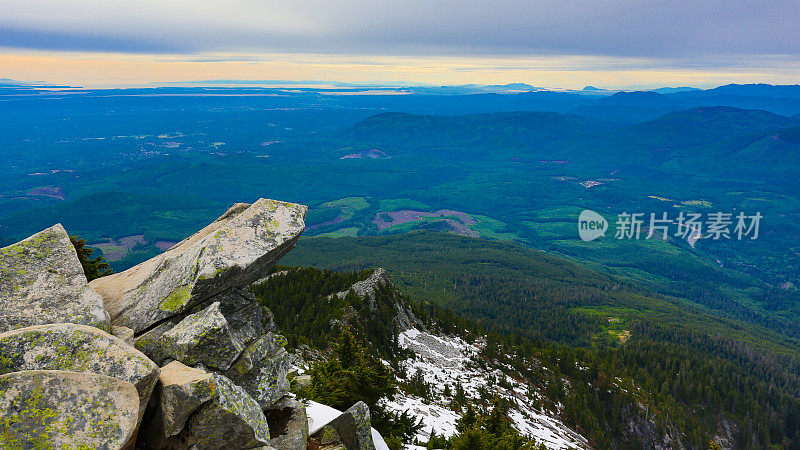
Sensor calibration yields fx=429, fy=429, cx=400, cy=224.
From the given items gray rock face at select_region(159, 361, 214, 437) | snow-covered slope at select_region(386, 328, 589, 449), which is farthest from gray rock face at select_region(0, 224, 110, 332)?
snow-covered slope at select_region(386, 328, 589, 449)

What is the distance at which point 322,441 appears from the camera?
17.0 metres

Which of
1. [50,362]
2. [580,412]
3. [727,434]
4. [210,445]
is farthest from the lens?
[727,434]

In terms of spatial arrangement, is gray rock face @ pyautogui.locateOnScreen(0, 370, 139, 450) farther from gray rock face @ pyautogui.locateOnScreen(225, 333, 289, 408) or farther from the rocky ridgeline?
gray rock face @ pyautogui.locateOnScreen(225, 333, 289, 408)

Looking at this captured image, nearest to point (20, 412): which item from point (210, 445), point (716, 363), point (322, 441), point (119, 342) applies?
point (119, 342)

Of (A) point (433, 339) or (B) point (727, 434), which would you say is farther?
(B) point (727, 434)

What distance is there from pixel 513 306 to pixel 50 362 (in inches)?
7918

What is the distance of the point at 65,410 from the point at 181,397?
8.56ft

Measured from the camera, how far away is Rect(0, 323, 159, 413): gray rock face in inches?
442

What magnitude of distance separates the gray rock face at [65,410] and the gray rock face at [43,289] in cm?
383

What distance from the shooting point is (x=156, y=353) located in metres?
14.0

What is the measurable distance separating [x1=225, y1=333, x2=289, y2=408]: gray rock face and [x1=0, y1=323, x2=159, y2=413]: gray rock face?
3444mm

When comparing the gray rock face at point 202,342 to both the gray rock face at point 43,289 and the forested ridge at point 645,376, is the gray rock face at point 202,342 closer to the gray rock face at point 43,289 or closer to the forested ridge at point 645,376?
the gray rock face at point 43,289

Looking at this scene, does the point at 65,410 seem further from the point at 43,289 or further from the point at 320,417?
the point at 320,417

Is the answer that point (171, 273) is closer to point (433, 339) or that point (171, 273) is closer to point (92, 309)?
point (92, 309)
